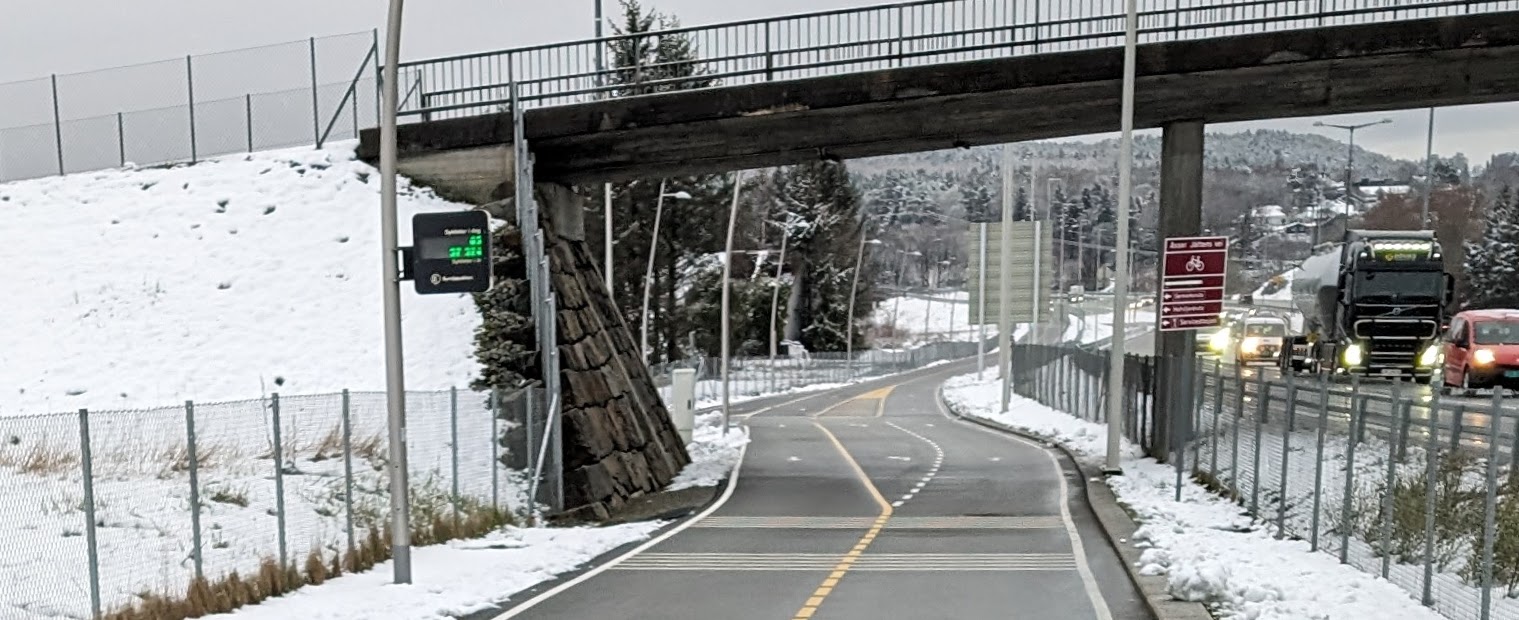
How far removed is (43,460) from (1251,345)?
4943cm

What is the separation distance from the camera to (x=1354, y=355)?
1626 inches

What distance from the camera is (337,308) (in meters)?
24.4

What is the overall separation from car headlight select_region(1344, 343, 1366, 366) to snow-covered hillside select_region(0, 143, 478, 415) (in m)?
27.3

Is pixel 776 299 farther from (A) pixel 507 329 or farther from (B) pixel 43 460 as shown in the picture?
(B) pixel 43 460

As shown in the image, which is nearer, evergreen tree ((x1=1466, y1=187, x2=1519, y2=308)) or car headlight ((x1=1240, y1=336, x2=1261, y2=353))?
car headlight ((x1=1240, y1=336, x2=1261, y2=353))

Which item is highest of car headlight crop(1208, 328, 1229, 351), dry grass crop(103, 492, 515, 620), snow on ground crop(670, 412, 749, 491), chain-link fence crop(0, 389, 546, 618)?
chain-link fence crop(0, 389, 546, 618)

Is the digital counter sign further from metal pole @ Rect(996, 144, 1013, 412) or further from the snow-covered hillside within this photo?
metal pole @ Rect(996, 144, 1013, 412)

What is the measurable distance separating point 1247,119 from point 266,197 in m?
18.4

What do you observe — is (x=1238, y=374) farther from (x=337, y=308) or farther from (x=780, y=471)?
(x=337, y=308)

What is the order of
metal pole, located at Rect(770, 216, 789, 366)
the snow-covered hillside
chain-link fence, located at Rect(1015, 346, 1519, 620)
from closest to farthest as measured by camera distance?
chain-link fence, located at Rect(1015, 346, 1519, 620) → the snow-covered hillside → metal pole, located at Rect(770, 216, 789, 366)

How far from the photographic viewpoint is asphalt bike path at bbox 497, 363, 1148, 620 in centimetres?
1303

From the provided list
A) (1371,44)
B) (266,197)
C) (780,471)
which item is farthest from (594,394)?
(1371,44)

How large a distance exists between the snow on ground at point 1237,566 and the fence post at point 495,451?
818 cm

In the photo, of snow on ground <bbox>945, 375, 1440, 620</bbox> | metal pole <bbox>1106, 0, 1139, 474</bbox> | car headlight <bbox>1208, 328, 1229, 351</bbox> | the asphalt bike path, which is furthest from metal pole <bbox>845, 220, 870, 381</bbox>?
snow on ground <bbox>945, 375, 1440, 620</bbox>
